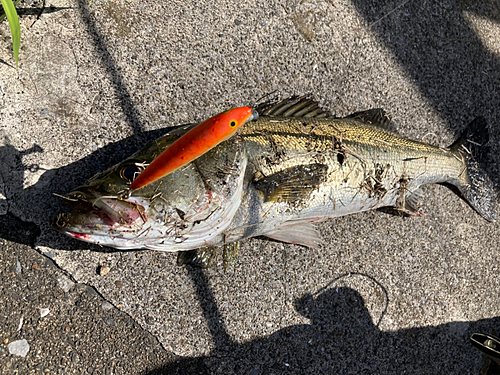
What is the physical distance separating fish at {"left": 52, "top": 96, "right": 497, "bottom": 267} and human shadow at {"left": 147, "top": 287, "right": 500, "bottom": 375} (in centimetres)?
62

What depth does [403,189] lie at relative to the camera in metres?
3.10

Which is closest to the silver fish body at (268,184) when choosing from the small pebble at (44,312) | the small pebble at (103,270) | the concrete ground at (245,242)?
the concrete ground at (245,242)

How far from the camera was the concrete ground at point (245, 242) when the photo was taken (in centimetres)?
253

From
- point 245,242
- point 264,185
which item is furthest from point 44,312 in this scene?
point 264,185

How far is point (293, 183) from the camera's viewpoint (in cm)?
250

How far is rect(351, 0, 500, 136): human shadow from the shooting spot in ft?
12.2

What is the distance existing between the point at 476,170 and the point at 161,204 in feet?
10.3

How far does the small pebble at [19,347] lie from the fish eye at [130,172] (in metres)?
1.30

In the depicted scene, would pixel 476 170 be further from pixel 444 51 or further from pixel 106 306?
pixel 106 306

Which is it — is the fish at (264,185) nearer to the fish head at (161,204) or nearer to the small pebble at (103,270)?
the fish head at (161,204)

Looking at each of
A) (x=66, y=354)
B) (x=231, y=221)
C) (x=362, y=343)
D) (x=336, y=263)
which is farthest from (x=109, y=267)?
(x=362, y=343)

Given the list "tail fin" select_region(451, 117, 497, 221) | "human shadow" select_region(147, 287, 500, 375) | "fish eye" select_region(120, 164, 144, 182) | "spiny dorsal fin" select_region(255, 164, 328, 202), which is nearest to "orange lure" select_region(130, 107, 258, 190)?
"fish eye" select_region(120, 164, 144, 182)

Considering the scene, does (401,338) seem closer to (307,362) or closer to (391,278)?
(391,278)

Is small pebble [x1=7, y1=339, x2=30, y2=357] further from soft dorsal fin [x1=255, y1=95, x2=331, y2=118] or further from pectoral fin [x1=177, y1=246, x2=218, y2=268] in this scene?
soft dorsal fin [x1=255, y1=95, x2=331, y2=118]
